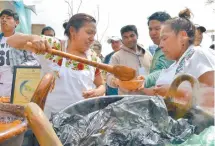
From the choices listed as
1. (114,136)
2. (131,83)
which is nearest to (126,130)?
(114,136)

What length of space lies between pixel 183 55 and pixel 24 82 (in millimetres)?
1267

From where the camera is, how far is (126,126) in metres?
0.93

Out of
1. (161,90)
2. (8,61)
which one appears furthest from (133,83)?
(8,61)

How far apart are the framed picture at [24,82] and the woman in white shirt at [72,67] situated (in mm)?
534

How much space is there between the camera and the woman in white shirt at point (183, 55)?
4.46 feet

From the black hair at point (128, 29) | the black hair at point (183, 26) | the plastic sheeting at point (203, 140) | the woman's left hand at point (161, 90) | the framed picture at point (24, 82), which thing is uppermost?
the black hair at point (183, 26)

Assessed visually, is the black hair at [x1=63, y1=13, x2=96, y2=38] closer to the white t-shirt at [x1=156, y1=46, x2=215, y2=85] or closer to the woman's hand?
the woman's hand

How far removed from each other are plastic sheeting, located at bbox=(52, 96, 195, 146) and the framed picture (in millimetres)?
1307

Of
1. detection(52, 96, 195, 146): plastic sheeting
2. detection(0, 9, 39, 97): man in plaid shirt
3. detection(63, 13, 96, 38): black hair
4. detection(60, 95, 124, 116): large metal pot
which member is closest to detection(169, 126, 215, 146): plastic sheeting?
detection(52, 96, 195, 146): plastic sheeting

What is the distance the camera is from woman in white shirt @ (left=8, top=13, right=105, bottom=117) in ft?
5.71

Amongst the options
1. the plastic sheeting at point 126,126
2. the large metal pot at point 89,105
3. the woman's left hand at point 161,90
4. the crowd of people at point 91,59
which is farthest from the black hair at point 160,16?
the plastic sheeting at point 126,126

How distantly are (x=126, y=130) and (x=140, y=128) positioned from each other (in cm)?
4

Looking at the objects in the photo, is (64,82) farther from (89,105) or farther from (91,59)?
(89,105)

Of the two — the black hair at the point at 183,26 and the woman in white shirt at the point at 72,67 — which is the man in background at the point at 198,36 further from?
the woman in white shirt at the point at 72,67
